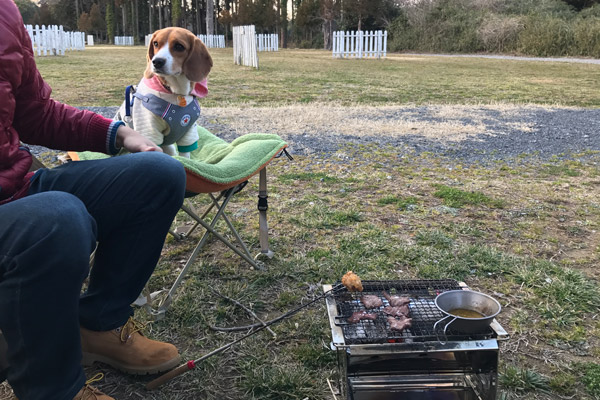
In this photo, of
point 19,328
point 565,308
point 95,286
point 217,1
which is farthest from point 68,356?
point 217,1

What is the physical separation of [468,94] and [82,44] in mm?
27323

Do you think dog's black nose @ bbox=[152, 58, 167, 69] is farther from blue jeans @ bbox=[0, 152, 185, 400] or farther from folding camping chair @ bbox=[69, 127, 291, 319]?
blue jeans @ bbox=[0, 152, 185, 400]

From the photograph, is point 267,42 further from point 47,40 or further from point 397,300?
point 397,300

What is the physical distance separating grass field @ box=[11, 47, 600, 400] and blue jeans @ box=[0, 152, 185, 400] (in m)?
0.56

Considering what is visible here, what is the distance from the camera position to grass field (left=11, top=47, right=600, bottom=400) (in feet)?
6.08

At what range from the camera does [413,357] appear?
1.47 m

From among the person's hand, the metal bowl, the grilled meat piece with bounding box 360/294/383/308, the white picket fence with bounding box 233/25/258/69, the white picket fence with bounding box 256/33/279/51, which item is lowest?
the grilled meat piece with bounding box 360/294/383/308

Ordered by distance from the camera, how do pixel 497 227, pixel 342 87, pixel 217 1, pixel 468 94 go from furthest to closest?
1. pixel 217 1
2. pixel 342 87
3. pixel 468 94
4. pixel 497 227

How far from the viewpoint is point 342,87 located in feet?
36.1

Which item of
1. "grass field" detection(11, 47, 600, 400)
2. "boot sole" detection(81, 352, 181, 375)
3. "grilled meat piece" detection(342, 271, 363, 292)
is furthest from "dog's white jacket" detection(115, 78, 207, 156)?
"grilled meat piece" detection(342, 271, 363, 292)

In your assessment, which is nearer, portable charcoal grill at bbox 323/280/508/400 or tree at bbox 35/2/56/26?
portable charcoal grill at bbox 323/280/508/400

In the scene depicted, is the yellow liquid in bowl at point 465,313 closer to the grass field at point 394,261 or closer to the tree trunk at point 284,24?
the grass field at point 394,261

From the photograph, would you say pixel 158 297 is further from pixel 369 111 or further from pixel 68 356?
pixel 369 111

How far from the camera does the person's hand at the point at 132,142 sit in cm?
179
